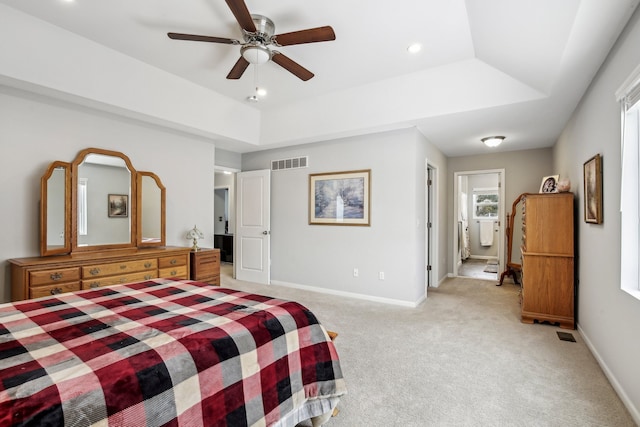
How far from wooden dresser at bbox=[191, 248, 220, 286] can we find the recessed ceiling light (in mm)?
3335

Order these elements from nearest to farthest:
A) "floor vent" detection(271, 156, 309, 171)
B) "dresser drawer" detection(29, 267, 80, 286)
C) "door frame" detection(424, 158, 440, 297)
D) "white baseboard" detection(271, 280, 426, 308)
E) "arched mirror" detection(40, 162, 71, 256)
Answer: "dresser drawer" detection(29, 267, 80, 286) → "arched mirror" detection(40, 162, 71, 256) → "white baseboard" detection(271, 280, 426, 308) → "floor vent" detection(271, 156, 309, 171) → "door frame" detection(424, 158, 440, 297)

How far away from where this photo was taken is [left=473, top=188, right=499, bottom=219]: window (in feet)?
27.7

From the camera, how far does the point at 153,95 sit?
3.53 metres

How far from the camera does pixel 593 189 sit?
2.56m

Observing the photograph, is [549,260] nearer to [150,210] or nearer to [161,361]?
[161,361]

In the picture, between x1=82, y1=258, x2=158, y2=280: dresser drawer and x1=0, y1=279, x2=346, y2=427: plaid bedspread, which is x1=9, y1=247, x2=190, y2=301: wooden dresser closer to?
x1=82, y1=258, x2=158, y2=280: dresser drawer

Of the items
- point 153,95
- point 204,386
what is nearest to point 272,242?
point 153,95

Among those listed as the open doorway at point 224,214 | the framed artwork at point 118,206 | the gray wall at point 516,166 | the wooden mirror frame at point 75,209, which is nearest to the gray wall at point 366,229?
the gray wall at point 516,166

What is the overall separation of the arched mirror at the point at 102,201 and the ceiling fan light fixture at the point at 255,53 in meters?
2.15

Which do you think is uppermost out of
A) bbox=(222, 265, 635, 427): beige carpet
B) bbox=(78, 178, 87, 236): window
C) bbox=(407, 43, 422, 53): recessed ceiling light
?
bbox=(407, 43, 422, 53): recessed ceiling light

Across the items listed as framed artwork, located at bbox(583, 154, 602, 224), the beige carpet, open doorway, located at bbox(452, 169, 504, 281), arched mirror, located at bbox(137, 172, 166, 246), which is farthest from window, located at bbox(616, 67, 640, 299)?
open doorway, located at bbox(452, 169, 504, 281)

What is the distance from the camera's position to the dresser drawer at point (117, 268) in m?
2.99

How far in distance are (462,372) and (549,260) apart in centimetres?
184

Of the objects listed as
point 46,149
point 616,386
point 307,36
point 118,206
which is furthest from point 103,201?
point 616,386
